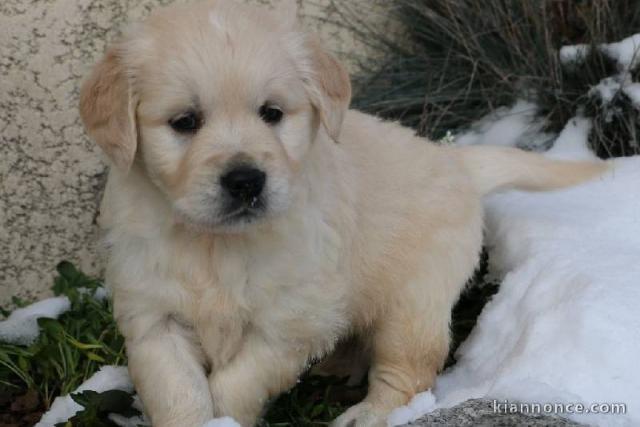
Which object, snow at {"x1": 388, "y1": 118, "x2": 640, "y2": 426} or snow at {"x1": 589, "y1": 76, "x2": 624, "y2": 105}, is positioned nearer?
snow at {"x1": 388, "y1": 118, "x2": 640, "y2": 426}

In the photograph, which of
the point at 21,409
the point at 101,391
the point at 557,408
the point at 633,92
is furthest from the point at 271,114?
the point at 633,92

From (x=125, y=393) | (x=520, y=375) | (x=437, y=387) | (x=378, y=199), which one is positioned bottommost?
(x=437, y=387)

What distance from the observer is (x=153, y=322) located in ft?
9.53

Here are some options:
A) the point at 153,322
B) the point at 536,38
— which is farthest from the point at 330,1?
the point at 153,322

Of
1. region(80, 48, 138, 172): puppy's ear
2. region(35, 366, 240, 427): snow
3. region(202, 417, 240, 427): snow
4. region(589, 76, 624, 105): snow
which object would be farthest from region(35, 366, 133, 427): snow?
region(589, 76, 624, 105): snow

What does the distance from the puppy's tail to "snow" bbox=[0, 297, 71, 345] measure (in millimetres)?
1817

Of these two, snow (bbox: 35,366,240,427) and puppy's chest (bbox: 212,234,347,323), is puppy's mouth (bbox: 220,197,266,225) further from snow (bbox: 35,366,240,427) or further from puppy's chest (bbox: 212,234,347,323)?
snow (bbox: 35,366,240,427)

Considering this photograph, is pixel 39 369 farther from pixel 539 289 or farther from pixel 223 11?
pixel 539 289

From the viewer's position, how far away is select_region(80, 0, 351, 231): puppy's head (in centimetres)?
261

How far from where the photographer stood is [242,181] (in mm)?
2559

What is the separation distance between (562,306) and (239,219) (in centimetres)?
114

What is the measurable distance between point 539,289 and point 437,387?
530 millimetres

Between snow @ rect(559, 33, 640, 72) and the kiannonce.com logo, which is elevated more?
snow @ rect(559, 33, 640, 72)

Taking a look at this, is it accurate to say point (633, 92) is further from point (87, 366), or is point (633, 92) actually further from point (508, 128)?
point (87, 366)
